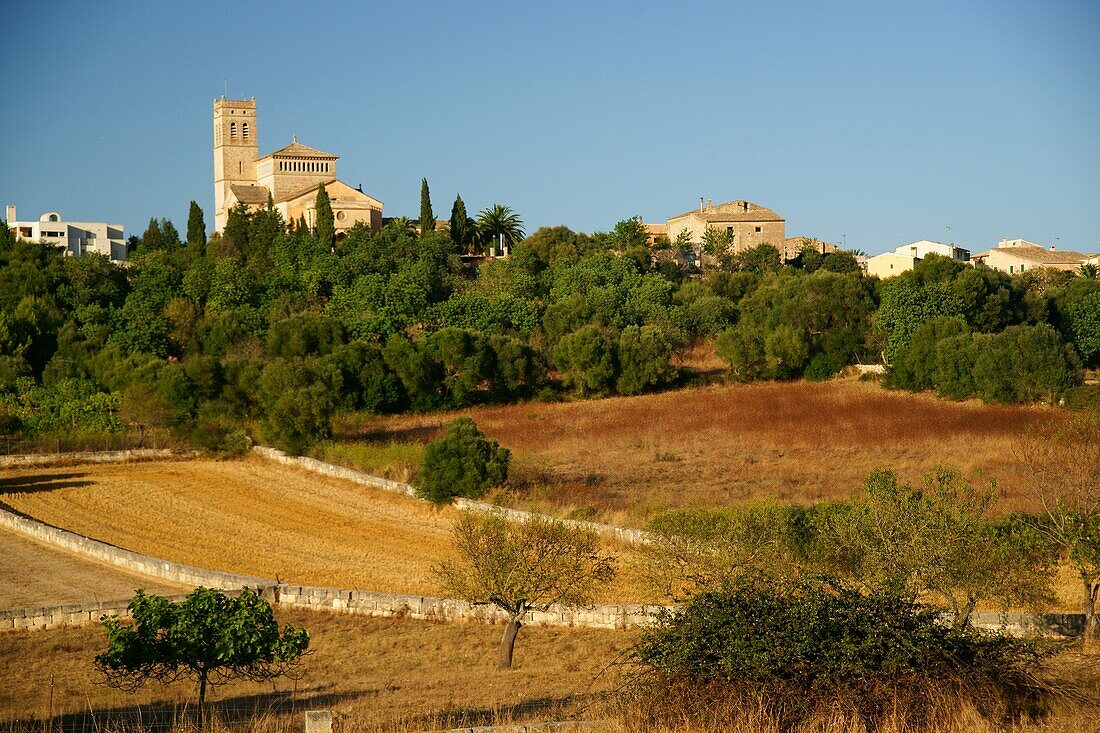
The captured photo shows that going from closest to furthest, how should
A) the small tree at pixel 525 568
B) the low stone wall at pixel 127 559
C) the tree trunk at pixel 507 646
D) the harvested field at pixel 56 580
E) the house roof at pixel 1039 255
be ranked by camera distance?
1. the tree trunk at pixel 507 646
2. the small tree at pixel 525 568
3. the harvested field at pixel 56 580
4. the low stone wall at pixel 127 559
5. the house roof at pixel 1039 255

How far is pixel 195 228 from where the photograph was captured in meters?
72.7

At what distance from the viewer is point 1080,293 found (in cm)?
6309

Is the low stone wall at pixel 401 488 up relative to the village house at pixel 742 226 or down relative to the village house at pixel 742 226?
down

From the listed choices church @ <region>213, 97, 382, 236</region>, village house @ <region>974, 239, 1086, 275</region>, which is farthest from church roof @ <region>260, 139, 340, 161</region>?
village house @ <region>974, 239, 1086, 275</region>

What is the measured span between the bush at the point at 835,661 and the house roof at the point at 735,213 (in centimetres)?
7576

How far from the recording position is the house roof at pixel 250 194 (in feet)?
262

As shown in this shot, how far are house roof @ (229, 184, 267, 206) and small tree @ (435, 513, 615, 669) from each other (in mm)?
63544

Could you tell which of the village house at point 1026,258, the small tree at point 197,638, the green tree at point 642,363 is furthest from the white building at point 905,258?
the small tree at point 197,638

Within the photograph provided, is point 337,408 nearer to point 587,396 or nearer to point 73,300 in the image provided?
point 587,396

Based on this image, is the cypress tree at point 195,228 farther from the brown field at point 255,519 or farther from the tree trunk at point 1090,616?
the tree trunk at point 1090,616

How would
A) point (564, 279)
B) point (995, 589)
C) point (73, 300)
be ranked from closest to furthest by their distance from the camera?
point (995, 589) → point (73, 300) → point (564, 279)

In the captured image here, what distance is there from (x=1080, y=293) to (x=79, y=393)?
47549 millimetres

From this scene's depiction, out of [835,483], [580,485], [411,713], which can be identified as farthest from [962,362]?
[411,713]

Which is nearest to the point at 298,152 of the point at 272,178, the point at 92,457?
the point at 272,178
